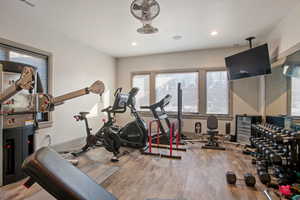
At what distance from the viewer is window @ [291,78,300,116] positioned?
367 cm

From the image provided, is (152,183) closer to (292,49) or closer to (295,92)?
(292,49)

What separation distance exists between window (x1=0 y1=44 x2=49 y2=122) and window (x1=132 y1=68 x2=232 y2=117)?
295cm

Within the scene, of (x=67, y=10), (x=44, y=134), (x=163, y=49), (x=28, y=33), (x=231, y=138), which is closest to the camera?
(x=67, y=10)

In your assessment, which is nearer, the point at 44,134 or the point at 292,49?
the point at 292,49

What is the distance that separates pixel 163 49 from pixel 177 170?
11.6ft

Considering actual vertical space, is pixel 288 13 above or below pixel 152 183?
above

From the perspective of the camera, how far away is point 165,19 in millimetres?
3014

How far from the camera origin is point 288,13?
2811mm

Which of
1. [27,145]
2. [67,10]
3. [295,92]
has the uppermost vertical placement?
[67,10]

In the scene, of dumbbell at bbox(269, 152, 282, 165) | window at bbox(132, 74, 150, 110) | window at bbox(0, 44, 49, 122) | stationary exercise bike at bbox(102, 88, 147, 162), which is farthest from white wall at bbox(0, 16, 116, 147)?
dumbbell at bbox(269, 152, 282, 165)

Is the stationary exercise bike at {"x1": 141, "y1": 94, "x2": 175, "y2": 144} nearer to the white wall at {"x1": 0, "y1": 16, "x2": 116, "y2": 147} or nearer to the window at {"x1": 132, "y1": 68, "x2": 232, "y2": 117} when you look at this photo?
the window at {"x1": 132, "y1": 68, "x2": 232, "y2": 117}

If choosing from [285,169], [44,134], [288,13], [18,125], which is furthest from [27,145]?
[288,13]

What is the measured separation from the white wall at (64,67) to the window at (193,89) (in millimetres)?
1678

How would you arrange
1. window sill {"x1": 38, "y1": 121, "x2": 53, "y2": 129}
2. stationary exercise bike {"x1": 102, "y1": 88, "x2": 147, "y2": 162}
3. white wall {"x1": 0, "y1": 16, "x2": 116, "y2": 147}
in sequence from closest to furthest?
white wall {"x1": 0, "y1": 16, "x2": 116, "y2": 147}
window sill {"x1": 38, "y1": 121, "x2": 53, "y2": 129}
stationary exercise bike {"x1": 102, "y1": 88, "x2": 147, "y2": 162}
